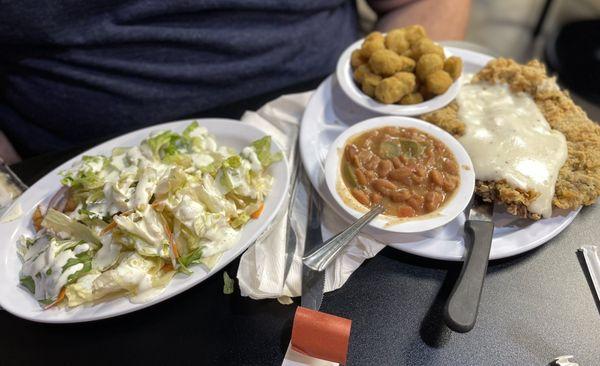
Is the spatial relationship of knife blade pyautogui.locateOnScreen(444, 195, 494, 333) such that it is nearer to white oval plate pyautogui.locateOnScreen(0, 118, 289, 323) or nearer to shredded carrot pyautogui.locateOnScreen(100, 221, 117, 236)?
white oval plate pyautogui.locateOnScreen(0, 118, 289, 323)

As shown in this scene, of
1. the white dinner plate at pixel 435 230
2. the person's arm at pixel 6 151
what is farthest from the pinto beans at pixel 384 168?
the person's arm at pixel 6 151

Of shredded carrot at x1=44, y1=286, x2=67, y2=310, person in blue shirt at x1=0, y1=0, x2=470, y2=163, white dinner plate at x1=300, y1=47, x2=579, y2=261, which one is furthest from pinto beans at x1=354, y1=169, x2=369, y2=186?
shredded carrot at x1=44, y1=286, x2=67, y2=310

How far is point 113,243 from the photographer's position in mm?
1193

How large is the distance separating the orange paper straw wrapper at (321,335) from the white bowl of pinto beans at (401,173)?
32 centimetres

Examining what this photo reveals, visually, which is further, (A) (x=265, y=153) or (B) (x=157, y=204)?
(A) (x=265, y=153)

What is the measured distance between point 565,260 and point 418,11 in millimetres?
1350

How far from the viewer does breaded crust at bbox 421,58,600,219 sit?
1325 mm

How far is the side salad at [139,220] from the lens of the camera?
1.13 meters

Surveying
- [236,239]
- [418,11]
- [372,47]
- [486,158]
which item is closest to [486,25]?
[418,11]

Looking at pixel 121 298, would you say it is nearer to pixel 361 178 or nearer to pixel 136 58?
pixel 361 178

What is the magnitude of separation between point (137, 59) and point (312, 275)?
1.12 metres

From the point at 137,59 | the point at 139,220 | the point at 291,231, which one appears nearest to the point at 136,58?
the point at 137,59

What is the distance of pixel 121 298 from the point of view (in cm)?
115

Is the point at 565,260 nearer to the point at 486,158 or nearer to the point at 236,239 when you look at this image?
the point at 486,158
